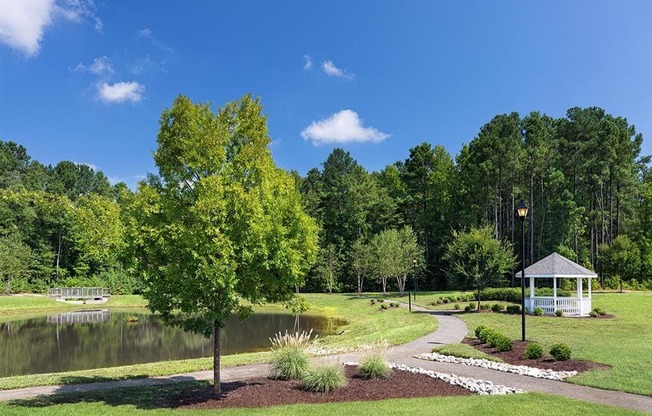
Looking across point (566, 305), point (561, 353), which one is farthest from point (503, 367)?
point (566, 305)

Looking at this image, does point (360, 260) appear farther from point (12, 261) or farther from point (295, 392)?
point (295, 392)

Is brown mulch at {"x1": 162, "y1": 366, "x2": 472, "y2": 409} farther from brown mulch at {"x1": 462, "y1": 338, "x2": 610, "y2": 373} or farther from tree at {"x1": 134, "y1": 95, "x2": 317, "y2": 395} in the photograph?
brown mulch at {"x1": 462, "y1": 338, "x2": 610, "y2": 373}

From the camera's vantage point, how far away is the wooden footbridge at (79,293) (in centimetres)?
5023

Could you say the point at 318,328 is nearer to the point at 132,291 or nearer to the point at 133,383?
the point at 133,383

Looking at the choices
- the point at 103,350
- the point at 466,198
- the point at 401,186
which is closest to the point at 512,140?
the point at 466,198

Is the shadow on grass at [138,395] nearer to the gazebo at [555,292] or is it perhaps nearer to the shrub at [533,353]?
the shrub at [533,353]

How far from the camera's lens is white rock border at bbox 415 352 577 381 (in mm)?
12305

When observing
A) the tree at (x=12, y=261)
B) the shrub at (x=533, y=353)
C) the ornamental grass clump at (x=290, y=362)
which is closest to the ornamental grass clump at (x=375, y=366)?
the ornamental grass clump at (x=290, y=362)

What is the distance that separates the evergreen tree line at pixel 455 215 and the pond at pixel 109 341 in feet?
30.7

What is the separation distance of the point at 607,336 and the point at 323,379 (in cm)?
1420

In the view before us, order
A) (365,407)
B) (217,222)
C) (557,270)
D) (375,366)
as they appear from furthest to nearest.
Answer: (557,270) → (375,366) → (217,222) → (365,407)

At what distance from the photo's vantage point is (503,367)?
13.4m

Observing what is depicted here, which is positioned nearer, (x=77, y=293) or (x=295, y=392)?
(x=295, y=392)

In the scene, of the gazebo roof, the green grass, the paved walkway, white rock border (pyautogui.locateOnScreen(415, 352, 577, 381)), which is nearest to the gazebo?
the gazebo roof
